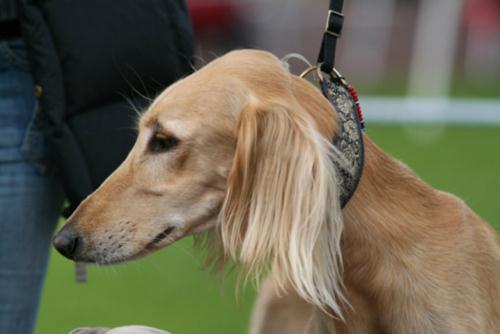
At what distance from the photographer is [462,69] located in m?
20.9

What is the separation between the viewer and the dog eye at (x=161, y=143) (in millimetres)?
3723

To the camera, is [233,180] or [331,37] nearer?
[233,180]

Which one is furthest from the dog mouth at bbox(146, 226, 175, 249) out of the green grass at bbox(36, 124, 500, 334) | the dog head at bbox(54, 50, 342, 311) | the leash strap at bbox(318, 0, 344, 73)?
the green grass at bbox(36, 124, 500, 334)

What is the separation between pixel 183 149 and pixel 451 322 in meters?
1.00

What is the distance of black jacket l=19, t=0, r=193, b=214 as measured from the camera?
3912 millimetres

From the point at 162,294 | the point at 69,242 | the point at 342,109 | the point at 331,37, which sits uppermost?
the point at 331,37

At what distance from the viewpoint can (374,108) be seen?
52.5 feet

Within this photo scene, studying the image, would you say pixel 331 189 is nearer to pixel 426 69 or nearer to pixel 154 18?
pixel 154 18

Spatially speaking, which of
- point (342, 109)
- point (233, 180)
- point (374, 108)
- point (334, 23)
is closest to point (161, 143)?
point (233, 180)

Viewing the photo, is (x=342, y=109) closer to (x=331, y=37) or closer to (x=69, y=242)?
(x=331, y=37)

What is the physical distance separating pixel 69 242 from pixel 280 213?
0.68m

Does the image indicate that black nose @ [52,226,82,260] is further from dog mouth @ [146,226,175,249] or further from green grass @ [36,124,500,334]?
green grass @ [36,124,500,334]

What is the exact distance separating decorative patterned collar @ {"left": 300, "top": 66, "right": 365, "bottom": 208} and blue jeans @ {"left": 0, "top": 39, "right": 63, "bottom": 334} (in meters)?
0.97

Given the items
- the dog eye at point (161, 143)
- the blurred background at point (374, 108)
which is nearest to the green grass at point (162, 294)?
the blurred background at point (374, 108)
